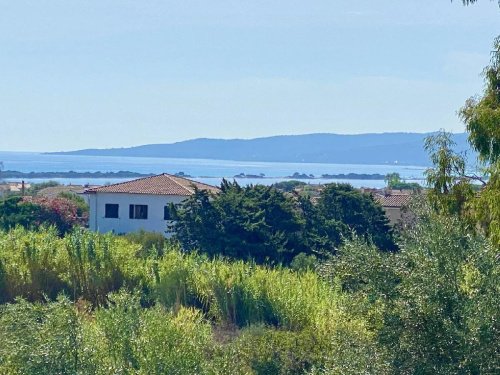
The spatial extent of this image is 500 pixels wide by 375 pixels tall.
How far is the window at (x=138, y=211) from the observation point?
A: 205 feet

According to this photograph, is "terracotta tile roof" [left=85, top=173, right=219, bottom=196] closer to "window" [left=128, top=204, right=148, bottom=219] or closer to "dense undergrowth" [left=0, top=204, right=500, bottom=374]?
"window" [left=128, top=204, right=148, bottom=219]

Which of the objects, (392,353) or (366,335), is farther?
(366,335)

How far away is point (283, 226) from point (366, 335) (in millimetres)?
33025

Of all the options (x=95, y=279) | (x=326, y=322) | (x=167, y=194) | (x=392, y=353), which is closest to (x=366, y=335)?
(x=392, y=353)

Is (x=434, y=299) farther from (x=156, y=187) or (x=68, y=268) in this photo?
(x=156, y=187)

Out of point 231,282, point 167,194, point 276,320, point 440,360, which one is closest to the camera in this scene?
point 440,360

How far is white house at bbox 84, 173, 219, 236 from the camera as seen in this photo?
61.7 metres

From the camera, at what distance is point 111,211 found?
62688mm

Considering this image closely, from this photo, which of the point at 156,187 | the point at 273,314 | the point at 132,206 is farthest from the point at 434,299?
the point at 132,206

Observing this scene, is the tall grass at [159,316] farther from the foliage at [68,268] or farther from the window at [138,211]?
the window at [138,211]

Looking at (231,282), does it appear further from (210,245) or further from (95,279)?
(210,245)

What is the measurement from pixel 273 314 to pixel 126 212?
3655 cm

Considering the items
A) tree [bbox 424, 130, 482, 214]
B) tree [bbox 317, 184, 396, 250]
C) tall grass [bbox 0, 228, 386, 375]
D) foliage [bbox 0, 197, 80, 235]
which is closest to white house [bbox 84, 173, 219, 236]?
foliage [bbox 0, 197, 80, 235]

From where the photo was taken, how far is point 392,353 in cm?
1373
